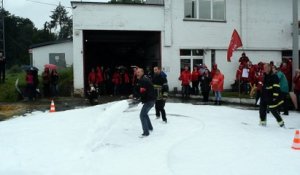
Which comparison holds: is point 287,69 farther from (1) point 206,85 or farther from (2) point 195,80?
(2) point 195,80

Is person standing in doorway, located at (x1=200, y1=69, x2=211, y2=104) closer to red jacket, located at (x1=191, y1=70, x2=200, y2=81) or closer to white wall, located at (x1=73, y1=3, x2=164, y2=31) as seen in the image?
red jacket, located at (x1=191, y1=70, x2=200, y2=81)

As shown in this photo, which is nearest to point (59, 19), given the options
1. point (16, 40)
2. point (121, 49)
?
point (16, 40)

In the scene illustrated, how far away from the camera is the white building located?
916 inches

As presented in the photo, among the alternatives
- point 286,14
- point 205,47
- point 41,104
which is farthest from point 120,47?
point 41,104

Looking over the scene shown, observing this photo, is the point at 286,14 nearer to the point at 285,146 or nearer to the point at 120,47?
the point at 120,47

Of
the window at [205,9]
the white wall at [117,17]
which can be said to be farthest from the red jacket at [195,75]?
the window at [205,9]

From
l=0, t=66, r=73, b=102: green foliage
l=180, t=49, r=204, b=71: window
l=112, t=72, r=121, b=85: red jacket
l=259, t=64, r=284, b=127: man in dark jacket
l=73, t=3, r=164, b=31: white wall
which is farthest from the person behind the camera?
l=180, t=49, r=204, b=71: window

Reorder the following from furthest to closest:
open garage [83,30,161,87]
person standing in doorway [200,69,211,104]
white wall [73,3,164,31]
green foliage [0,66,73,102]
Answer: open garage [83,30,161,87], white wall [73,3,164,31], green foliage [0,66,73,102], person standing in doorway [200,69,211,104]

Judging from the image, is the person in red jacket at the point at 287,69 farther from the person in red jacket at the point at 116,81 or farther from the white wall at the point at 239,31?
the person in red jacket at the point at 116,81

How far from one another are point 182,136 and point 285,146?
8.72ft

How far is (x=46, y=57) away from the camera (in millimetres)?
34844

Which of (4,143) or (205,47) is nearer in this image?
(4,143)

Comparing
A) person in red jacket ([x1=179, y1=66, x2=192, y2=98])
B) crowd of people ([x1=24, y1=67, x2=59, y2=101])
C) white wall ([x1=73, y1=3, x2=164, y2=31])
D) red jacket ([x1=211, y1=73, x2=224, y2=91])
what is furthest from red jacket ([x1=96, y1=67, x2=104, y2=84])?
red jacket ([x1=211, y1=73, x2=224, y2=91])

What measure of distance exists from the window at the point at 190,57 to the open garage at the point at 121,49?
151cm
